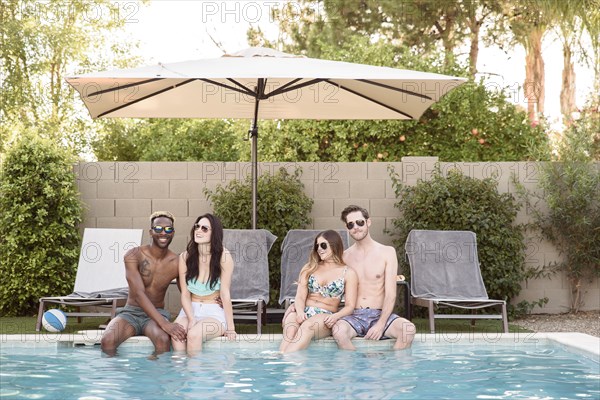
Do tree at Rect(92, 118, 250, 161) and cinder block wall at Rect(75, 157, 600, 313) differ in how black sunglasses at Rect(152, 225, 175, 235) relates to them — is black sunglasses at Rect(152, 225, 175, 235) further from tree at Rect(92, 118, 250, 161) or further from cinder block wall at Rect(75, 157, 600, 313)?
tree at Rect(92, 118, 250, 161)

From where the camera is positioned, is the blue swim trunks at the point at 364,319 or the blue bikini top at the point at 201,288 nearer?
the blue swim trunks at the point at 364,319

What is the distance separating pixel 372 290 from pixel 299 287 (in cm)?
55

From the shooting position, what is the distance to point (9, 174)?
360 inches

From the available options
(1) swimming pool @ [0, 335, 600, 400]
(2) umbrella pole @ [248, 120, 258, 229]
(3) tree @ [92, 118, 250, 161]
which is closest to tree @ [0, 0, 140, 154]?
(3) tree @ [92, 118, 250, 161]

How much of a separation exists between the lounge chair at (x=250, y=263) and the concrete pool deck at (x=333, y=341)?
4.77 ft

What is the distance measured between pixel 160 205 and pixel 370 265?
11.6 feet

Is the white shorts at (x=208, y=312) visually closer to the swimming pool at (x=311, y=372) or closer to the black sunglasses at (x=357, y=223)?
the swimming pool at (x=311, y=372)

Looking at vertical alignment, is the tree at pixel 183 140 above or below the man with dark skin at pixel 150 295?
above

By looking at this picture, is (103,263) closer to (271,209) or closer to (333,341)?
(271,209)

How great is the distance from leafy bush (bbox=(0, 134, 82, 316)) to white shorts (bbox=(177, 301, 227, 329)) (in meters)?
2.89

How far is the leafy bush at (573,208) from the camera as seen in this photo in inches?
371

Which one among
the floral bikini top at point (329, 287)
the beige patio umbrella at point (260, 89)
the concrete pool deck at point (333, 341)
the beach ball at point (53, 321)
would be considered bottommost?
the concrete pool deck at point (333, 341)

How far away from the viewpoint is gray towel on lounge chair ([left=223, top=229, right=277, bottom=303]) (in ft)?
26.8

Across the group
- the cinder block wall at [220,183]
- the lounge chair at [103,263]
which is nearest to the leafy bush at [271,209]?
the cinder block wall at [220,183]
